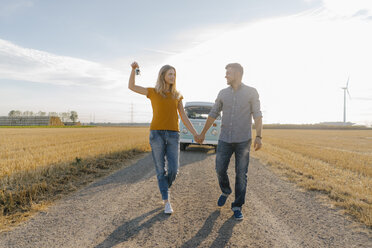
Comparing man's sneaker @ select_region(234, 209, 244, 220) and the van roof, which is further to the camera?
the van roof

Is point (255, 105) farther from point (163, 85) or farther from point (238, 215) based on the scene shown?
point (238, 215)

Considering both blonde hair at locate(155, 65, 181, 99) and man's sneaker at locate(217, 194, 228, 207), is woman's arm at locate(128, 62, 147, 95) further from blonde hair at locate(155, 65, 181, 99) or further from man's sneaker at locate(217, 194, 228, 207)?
man's sneaker at locate(217, 194, 228, 207)

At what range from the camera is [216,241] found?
8.37ft

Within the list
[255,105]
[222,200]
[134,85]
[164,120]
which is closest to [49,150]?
[134,85]

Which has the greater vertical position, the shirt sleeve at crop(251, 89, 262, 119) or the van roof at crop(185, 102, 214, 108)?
the van roof at crop(185, 102, 214, 108)

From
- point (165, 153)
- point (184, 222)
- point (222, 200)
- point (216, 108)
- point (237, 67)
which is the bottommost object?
point (184, 222)

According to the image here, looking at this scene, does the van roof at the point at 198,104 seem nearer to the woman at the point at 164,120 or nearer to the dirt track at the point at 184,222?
the dirt track at the point at 184,222

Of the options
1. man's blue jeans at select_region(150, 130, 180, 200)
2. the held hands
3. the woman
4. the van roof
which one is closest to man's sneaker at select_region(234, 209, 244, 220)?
the woman

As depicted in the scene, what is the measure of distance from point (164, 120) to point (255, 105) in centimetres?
125

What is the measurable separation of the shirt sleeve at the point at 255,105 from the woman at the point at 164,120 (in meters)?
1.04

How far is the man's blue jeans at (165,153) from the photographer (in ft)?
10.7

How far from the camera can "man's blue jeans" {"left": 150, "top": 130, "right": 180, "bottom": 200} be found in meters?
3.25

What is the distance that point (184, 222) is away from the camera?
3061mm

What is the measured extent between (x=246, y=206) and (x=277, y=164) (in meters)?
A: 4.53
